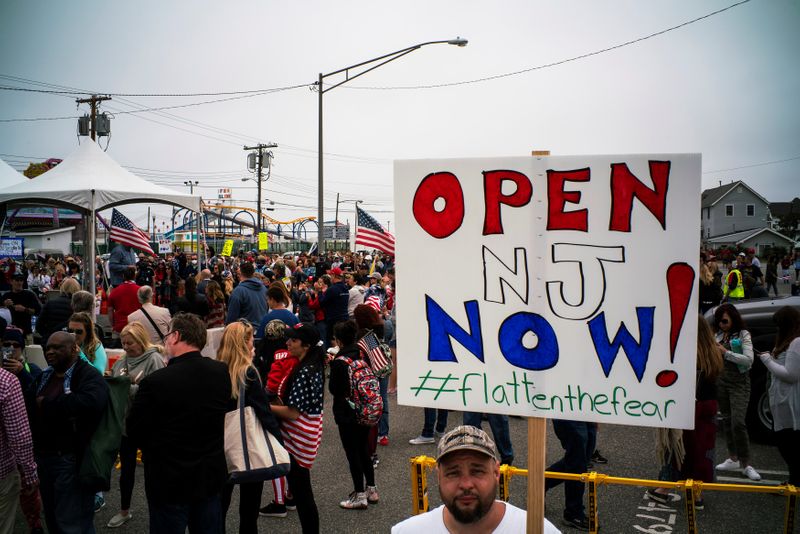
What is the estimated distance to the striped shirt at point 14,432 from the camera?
3902 mm

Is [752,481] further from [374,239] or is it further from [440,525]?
[374,239]

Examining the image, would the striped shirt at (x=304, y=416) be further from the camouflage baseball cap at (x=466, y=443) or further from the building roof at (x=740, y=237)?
the building roof at (x=740, y=237)

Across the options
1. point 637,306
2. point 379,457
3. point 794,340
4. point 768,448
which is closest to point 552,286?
point 637,306

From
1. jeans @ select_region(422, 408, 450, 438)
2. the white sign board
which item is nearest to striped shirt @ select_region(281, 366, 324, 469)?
the white sign board

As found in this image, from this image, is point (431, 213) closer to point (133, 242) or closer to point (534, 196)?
point (534, 196)

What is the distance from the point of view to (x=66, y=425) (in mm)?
4117

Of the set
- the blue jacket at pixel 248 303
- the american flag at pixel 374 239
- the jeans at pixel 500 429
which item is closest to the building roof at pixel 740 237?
the american flag at pixel 374 239

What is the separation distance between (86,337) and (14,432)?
154 cm

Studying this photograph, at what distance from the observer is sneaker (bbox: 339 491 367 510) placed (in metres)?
5.43

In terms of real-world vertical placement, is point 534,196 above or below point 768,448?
above

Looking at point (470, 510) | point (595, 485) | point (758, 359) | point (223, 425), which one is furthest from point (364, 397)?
point (758, 359)

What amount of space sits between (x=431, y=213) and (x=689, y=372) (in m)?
1.24

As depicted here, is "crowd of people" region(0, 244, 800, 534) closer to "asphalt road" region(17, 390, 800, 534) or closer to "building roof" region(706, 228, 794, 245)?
"asphalt road" region(17, 390, 800, 534)

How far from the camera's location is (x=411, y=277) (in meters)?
2.74
